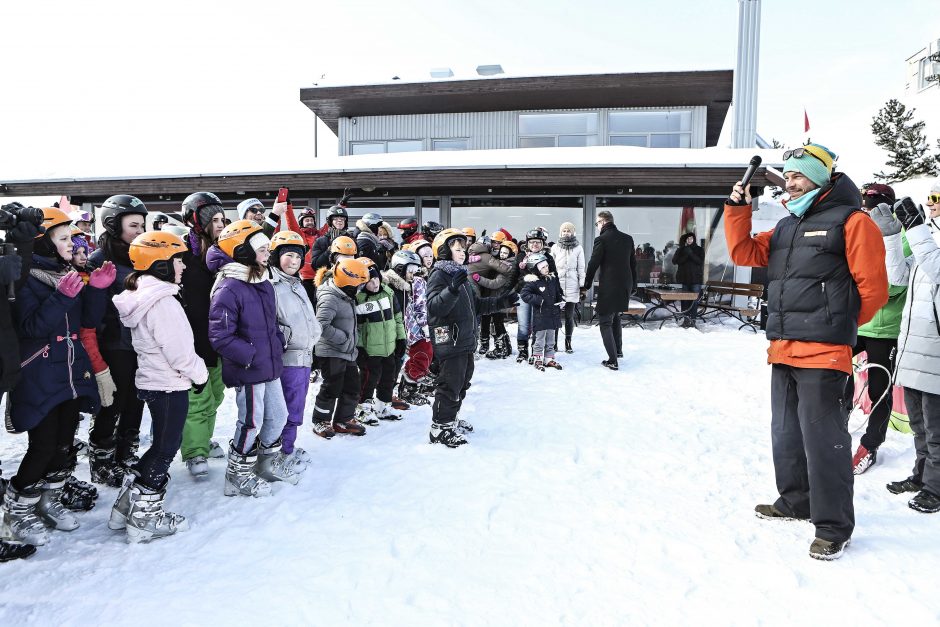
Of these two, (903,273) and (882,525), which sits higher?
(903,273)

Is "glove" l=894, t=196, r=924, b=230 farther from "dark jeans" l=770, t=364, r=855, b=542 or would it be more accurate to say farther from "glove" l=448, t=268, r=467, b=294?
"glove" l=448, t=268, r=467, b=294

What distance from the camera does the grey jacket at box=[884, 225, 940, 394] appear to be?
3.33 metres

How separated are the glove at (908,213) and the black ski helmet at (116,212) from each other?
4887mm

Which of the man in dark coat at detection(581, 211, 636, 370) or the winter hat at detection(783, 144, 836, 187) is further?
the man in dark coat at detection(581, 211, 636, 370)

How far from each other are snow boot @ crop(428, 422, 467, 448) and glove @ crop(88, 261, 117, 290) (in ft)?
8.51

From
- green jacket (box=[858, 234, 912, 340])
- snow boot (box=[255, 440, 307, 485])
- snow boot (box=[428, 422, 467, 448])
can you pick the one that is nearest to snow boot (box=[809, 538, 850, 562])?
green jacket (box=[858, 234, 912, 340])

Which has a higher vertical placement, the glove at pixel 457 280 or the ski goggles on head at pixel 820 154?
the ski goggles on head at pixel 820 154

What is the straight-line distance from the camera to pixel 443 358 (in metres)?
4.63

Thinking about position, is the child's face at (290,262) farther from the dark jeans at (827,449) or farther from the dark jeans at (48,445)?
the dark jeans at (827,449)

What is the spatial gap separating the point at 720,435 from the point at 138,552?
4.51 meters

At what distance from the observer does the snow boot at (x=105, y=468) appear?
3705mm

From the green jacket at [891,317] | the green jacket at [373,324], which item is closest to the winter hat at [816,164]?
the green jacket at [891,317]

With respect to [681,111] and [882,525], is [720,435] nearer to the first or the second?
[882,525]

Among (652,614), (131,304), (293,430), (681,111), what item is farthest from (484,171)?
(652,614)
